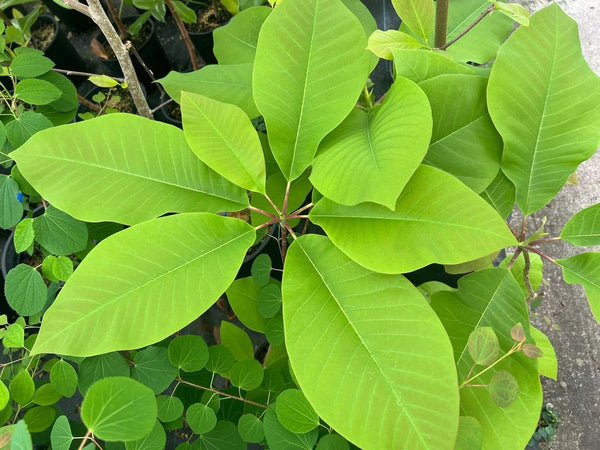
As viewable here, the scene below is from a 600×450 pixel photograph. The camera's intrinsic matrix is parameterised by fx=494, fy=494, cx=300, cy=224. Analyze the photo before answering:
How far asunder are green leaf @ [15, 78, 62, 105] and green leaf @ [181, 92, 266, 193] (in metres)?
0.38

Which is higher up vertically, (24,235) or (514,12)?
(514,12)

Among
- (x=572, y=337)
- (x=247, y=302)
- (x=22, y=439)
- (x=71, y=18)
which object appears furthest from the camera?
(x=71, y=18)

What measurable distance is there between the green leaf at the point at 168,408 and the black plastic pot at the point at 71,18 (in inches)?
72.6

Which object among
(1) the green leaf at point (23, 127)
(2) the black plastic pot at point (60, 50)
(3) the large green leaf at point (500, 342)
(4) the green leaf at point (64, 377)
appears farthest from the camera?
(2) the black plastic pot at point (60, 50)

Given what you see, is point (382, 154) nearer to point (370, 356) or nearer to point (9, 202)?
point (370, 356)

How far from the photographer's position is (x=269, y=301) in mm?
952

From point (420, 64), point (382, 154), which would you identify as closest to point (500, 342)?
point (382, 154)

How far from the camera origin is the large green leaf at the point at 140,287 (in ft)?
2.10

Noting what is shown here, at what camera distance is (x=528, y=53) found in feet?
2.59

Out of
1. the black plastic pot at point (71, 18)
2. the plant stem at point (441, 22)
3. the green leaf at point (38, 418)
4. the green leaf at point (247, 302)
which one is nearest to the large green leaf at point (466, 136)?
the plant stem at point (441, 22)

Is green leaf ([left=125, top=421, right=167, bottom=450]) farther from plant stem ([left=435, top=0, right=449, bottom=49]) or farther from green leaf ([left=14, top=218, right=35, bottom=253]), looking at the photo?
plant stem ([left=435, top=0, right=449, bottom=49])

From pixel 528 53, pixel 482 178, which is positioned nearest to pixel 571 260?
pixel 482 178

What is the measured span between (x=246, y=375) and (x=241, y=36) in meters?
0.72

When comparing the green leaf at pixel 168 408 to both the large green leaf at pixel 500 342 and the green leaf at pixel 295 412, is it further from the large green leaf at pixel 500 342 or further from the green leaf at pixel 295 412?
the large green leaf at pixel 500 342
